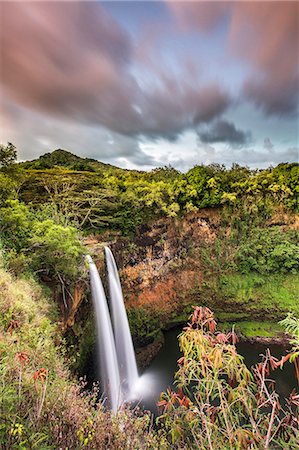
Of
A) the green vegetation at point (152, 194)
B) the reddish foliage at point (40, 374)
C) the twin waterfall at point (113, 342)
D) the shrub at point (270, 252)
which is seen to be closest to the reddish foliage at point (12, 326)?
the reddish foliage at point (40, 374)

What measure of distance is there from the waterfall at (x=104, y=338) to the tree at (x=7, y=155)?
13.0ft

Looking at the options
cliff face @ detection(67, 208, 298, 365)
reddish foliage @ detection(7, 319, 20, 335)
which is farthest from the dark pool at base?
reddish foliage @ detection(7, 319, 20, 335)

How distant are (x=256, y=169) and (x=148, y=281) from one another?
10.1 m

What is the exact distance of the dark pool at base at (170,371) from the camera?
9336 mm

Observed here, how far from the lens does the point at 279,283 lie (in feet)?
43.8

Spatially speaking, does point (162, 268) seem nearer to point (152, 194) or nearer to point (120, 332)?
point (152, 194)

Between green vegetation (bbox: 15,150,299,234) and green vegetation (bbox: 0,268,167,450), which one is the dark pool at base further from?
green vegetation (bbox: 0,268,167,450)

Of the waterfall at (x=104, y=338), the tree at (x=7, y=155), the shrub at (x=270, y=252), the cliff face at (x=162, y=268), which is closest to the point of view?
the tree at (x=7, y=155)

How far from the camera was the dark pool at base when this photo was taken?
9336 millimetres

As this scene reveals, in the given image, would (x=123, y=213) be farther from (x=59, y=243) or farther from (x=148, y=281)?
(x=59, y=243)

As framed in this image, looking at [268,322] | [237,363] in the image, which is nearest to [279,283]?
[268,322]

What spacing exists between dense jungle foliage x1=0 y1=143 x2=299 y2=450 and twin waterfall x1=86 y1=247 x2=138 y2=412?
1042 mm

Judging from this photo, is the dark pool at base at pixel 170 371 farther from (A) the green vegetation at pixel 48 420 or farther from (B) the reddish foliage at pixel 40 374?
(B) the reddish foliage at pixel 40 374

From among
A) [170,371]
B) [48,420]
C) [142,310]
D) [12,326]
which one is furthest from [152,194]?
[48,420]
